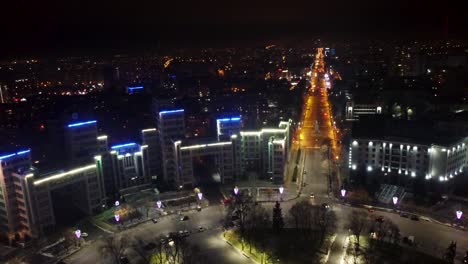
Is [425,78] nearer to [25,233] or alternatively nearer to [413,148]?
[413,148]

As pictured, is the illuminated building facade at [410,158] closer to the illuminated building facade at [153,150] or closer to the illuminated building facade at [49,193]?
the illuminated building facade at [153,150]

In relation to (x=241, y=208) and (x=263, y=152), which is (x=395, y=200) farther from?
(x=263, y=152)

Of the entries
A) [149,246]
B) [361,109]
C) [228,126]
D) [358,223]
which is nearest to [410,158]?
[358,223]

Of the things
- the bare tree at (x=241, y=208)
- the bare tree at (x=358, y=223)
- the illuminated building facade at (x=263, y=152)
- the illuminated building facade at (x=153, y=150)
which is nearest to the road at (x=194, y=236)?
the bare tree at (x=241, y=208)

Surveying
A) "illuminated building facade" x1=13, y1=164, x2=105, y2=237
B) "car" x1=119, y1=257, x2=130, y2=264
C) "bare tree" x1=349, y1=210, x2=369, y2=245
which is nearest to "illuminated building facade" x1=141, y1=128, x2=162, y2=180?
"illuminated building facade" x1=13, y1=164, x2=105, y2=237

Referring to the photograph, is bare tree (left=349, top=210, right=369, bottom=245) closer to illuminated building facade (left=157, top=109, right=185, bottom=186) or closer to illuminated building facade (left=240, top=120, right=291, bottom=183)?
illuminated building facade (left=240, top=120, right=291, bottom=183)

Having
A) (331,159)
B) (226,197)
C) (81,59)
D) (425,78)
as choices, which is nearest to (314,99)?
(425,78)
